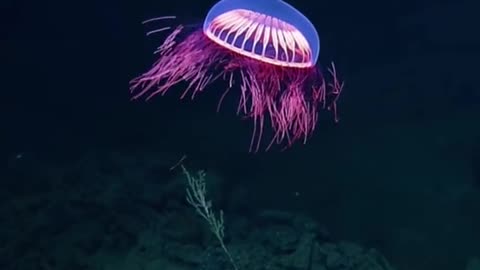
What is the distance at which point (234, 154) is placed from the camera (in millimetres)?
9180

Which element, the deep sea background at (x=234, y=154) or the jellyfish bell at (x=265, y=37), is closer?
the jellyfish bell at (x=265, y=37)

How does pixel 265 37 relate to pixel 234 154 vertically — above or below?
above

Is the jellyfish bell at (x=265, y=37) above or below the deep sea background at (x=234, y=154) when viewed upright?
above

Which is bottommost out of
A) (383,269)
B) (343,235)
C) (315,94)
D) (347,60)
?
(343,235)

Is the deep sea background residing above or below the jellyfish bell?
below

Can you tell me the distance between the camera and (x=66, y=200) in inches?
283

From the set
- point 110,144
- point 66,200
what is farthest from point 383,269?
point 110,144

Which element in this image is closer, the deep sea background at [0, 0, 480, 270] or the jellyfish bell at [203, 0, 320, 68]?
the jellyfish bell at [203, 0, 320, 68]

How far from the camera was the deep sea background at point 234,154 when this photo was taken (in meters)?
→ 6.62

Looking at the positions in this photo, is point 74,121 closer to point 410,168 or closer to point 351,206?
point 351,206

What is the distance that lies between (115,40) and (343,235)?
579cm

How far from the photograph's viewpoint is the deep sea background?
662cm

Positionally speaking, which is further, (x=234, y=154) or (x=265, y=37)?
(x=234, y=154)

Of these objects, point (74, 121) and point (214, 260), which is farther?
point (74, 121)
